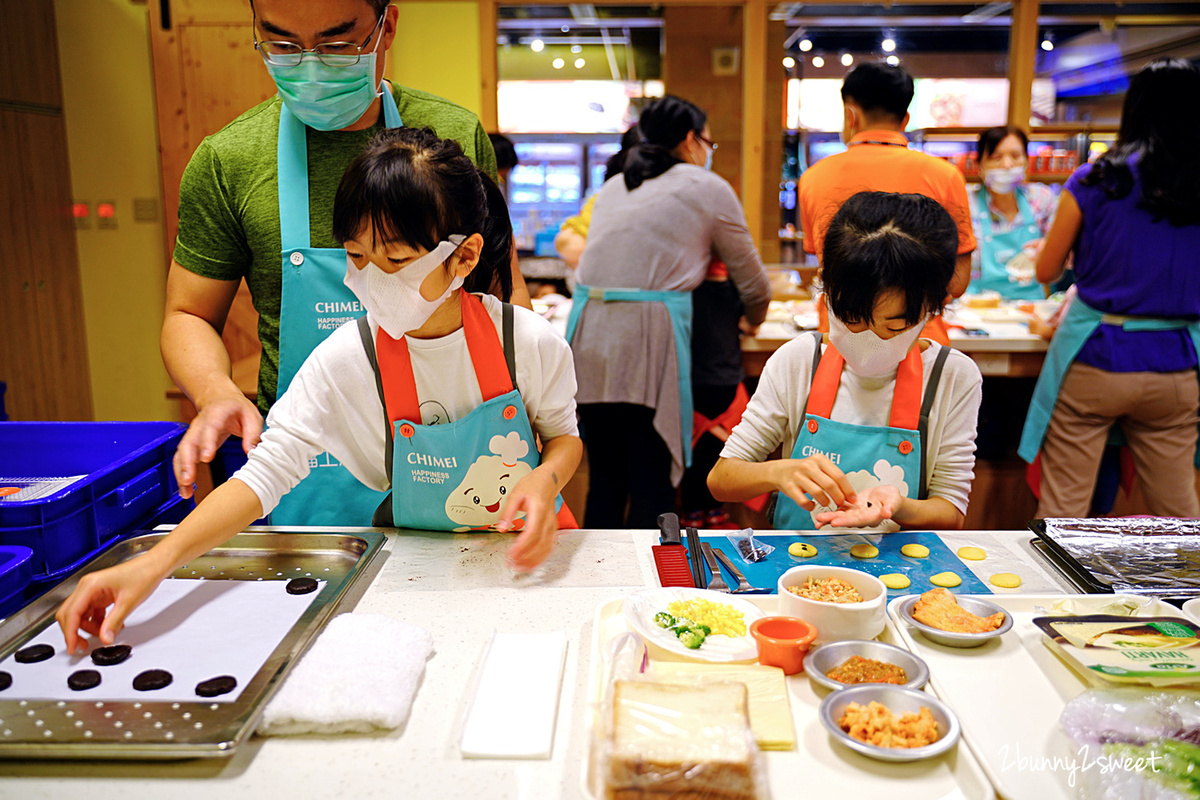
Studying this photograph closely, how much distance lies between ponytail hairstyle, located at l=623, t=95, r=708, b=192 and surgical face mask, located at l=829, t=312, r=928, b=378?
1342mm

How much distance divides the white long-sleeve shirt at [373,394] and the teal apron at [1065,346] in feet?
6.60

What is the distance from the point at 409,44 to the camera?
16.0ft

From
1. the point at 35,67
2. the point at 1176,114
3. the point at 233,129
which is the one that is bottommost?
the point at 233,129

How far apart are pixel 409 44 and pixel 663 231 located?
289 centimetres

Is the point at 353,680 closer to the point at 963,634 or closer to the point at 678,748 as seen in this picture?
the point at 678,748

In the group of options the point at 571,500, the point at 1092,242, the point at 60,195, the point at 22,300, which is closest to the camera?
the point at 1092,242

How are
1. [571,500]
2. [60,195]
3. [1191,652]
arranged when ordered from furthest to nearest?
[60,195], [571,500], [1191,652]

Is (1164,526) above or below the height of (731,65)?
below

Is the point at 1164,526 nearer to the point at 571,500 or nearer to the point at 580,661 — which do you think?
the point at 580,661

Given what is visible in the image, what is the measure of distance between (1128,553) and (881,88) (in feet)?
5.32

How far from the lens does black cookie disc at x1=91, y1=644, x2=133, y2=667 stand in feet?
3.55

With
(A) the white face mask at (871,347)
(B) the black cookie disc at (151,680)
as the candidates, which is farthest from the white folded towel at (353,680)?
(A) the white face mask at (871,347)

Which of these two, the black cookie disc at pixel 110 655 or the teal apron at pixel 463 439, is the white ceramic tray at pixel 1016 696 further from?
the black cookie disc at pixel 110 655

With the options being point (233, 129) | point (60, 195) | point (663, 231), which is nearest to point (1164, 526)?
point (663, 231)
